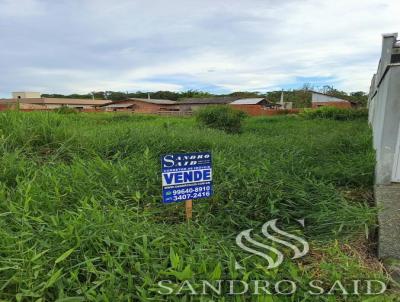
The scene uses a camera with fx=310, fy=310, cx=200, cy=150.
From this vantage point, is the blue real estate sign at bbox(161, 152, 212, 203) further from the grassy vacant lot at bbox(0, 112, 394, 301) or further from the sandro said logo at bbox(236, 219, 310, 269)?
the sandro said logo at bbox(236, 219, 310, 269)

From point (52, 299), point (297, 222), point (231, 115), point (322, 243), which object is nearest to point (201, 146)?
point (297, 222)

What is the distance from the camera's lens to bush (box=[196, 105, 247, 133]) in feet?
36.3

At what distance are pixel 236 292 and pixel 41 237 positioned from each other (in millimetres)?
1302

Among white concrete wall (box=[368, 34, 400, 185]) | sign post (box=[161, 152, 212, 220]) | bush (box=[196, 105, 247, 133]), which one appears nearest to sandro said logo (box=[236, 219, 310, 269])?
sign post (box=[161, 152, 212, 220])

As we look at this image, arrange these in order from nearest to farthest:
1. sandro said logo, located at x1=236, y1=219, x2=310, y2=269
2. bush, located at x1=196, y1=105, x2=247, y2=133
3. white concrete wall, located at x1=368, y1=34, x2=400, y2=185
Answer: sandro said logo, located at x1=236, y1=219, x2=310, y2=269, white concrete wall, located at x1=368, y1=34, x2=400, y2=185, bush, located at x1=196, y1=105, x2=247, y2=133

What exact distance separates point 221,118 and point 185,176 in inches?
343

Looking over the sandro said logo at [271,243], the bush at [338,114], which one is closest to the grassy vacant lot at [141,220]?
the sandro said logo at [271,243]

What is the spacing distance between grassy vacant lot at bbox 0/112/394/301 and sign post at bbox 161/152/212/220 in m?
0.22

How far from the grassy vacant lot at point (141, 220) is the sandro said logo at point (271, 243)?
0.06m

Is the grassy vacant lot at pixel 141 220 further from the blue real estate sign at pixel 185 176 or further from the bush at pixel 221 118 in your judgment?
the bush at pixel 221 118

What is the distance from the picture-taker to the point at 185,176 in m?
2.58

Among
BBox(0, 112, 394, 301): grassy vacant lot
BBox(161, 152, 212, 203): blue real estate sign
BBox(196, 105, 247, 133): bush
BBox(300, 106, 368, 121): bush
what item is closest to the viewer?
BBox(0, 112, 394, 301): grassy vacant lot

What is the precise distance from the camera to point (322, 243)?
8.06ft

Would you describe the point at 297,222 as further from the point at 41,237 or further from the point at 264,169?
the point at 41,237
